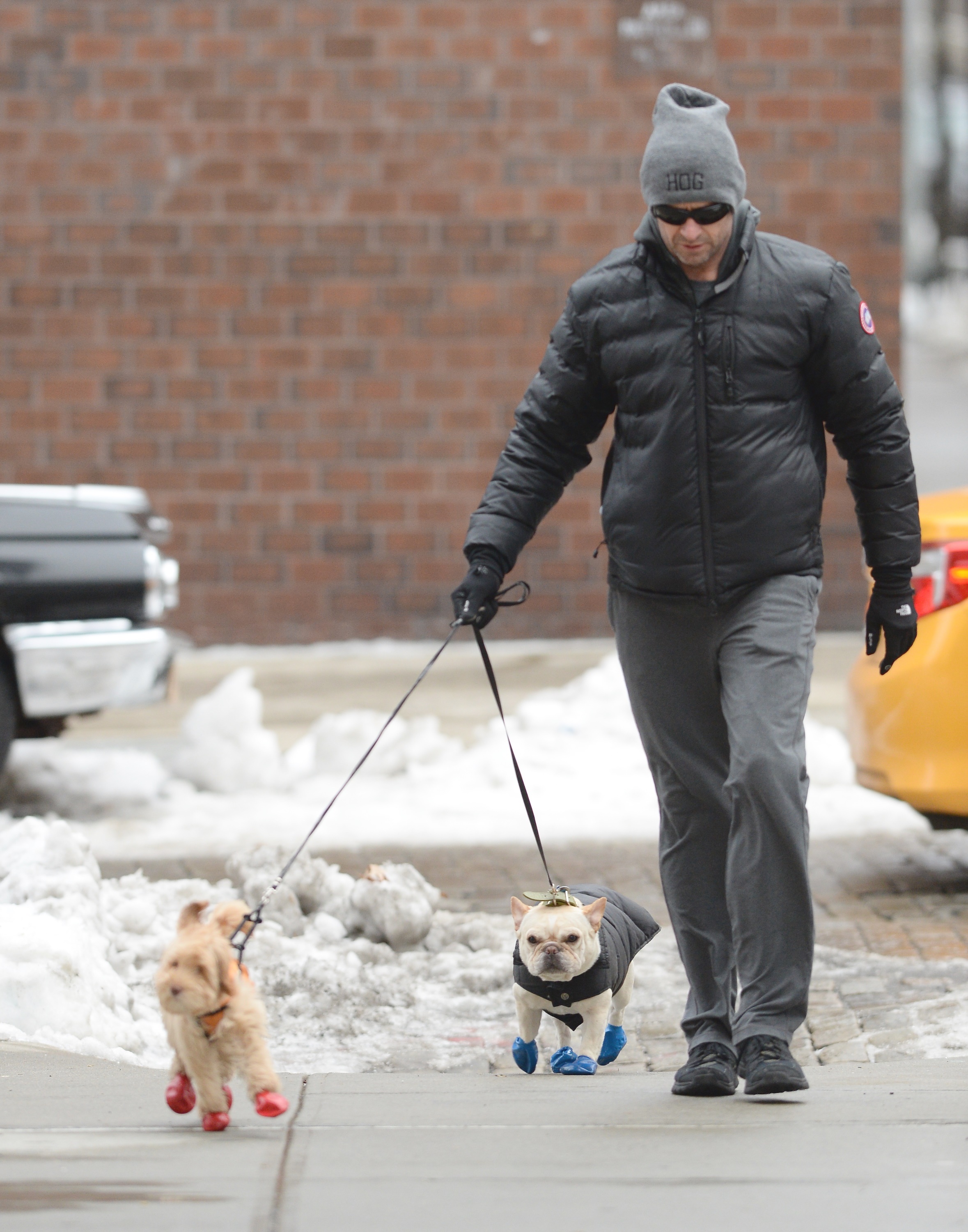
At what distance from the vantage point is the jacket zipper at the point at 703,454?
12.3ft

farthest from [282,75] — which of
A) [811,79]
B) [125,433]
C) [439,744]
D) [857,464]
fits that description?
[857,464]

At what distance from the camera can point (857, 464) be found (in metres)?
3.91

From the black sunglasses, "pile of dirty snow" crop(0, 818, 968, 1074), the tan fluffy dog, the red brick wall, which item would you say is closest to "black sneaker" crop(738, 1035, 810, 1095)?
"pile of dirty snow" crop(0, 818, 968, 1074)

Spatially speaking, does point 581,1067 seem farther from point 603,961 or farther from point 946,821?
point 946,821

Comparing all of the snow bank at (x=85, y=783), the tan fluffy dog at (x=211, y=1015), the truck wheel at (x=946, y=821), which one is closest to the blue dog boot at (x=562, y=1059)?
the tan fluffy dog at (x=211, y=1015)

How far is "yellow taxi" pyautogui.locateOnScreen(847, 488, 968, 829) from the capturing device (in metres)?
5.82

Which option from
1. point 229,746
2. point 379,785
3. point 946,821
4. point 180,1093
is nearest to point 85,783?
point 229,746

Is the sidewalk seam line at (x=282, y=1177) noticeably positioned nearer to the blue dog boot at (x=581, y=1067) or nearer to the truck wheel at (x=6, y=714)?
the blue dog boot at (x=581, y=1067)

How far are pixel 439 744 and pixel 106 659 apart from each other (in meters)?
1.78

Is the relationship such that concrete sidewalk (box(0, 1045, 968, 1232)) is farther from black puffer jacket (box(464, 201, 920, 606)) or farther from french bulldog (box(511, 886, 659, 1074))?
black puffer jacket (box(464, 201, 920, 606))

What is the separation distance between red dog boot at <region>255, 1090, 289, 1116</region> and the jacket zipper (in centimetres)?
135

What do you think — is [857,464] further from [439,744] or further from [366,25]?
[366,25]

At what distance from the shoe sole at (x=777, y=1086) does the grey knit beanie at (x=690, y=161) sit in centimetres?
181

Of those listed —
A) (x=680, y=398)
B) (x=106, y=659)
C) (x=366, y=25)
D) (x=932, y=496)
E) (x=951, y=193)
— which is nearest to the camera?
(x=680, y=398)
